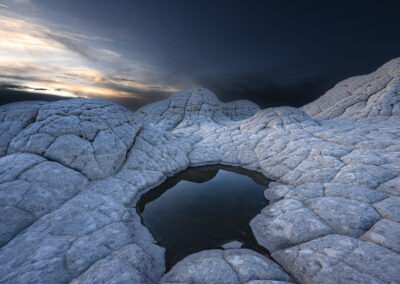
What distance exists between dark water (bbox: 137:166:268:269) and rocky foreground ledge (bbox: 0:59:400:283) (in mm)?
360

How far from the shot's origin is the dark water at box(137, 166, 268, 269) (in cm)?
449


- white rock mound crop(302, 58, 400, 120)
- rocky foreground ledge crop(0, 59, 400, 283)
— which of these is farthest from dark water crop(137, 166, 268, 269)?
white rock mound crop(302, 58, 400, 120)

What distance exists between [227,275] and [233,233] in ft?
5.26

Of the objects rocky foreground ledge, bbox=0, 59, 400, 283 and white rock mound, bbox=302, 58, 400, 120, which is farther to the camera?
white rock mound, bbox=302, 58, 400, 120

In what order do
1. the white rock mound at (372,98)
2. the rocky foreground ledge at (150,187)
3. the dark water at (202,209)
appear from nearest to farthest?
the rocky foreground ledge at (150,187), the dark water at (202,209), the white rock mound at (372,98)

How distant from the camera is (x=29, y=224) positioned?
4.19m

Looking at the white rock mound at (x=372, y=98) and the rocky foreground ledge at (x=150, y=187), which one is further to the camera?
the white rock mound at (x=372, y=98)

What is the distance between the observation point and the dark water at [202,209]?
4.49 meters

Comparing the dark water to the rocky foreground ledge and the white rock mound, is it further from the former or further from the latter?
the white rock mound

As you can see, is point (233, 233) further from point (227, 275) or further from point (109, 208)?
point (109, 208)

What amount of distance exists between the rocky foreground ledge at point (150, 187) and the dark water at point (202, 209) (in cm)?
36

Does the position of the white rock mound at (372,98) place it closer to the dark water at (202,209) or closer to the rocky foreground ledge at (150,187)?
the rocky foreground ledge at (150,187)

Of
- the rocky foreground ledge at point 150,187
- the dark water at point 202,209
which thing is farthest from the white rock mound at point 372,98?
the dark water at point 202,209

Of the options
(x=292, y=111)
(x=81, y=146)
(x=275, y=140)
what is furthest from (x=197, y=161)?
(x=292, y=111)
